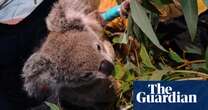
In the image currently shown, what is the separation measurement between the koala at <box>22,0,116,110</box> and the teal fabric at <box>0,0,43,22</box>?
284 millimetres

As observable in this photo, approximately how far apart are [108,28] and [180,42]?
23cm

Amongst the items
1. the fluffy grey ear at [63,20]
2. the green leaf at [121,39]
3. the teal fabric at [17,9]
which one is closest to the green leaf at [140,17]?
the green leaf at [121,39]

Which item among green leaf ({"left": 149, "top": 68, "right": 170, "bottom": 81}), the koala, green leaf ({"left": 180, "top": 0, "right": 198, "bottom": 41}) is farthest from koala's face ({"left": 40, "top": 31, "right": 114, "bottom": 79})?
green leaf ({"left": 180, "top": 0, "right": 198, "bottom": 41})

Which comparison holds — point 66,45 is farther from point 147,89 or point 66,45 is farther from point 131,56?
point 147,89

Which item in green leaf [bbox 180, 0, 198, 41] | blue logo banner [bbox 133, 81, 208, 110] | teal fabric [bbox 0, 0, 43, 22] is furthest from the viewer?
teal fabric [bbox 0, 0, 43, 22]

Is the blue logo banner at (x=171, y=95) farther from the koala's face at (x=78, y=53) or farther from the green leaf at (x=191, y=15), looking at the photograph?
the koala's face at (x=78, y=53)

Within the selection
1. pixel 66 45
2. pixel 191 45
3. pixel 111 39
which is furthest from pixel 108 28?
pixel 191 45

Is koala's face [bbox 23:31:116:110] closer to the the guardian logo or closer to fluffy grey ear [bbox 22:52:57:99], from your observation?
fluffy grey ear [bbox 22:52:57:99]

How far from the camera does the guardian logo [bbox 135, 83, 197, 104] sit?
3.27 feet

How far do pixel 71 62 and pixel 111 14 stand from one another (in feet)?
0.64

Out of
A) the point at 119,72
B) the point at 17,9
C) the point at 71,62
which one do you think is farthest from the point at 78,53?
the point at 17,9

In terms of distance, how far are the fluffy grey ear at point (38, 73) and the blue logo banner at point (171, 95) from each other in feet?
1.25

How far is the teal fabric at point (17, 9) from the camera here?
5.36 feet

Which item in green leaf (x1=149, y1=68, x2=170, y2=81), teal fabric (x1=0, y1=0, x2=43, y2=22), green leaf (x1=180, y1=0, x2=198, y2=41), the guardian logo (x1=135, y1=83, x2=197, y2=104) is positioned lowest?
the guardian logo (x1=135, y1=83, x2=197, y2=104)
